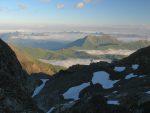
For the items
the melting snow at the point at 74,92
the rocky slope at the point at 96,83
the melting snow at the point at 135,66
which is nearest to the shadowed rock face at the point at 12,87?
the rocky slope at the point at 96,83

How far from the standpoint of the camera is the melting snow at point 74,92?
322 ft

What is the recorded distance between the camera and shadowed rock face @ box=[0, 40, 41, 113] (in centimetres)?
2538

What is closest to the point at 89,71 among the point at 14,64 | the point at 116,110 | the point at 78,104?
the point at 78,104

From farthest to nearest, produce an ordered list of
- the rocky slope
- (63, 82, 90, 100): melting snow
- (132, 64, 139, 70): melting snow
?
1. (132, 64, 139, 70): melting snow
2. (63, 82, 90, 100): melting snow
3. the rocky slope

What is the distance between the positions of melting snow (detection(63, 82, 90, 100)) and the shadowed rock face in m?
64.9

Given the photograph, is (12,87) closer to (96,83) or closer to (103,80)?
(96,83)

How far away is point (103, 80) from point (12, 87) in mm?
83140

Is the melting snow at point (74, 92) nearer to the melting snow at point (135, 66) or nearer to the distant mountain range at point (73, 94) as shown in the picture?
the distant mountain range at point (73, 94)

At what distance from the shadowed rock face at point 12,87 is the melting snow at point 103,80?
2847 inches

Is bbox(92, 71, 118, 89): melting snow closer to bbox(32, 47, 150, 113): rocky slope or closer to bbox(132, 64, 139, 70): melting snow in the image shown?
bbox(32, 47, 150, 113): rocky slope

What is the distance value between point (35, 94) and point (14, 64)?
308 feet

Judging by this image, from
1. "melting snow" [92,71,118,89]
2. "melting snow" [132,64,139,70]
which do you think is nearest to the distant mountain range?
"melting snow" [92,71,118,89]

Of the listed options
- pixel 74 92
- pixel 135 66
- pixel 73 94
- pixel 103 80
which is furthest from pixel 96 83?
pixel 135 66

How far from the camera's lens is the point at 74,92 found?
102188mm
